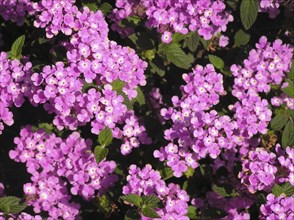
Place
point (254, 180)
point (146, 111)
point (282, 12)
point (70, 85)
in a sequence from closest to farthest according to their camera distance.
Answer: point (70, 85) → point (254, 180) → point (146, 111) → point (282, 12)

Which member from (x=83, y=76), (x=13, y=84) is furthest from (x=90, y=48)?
(x=13, y=84)

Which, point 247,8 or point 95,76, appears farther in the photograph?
point 247,8

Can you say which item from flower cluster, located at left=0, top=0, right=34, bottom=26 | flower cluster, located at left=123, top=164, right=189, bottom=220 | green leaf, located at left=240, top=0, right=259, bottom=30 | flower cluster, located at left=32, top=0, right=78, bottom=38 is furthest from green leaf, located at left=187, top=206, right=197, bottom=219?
flower cluster, located at left=0, top=0, right=34, bottom=26

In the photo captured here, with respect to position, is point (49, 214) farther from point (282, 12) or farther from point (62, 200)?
point (282, 12)

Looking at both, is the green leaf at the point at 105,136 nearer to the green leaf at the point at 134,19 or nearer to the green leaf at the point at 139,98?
the green leaf at the point at 139,98

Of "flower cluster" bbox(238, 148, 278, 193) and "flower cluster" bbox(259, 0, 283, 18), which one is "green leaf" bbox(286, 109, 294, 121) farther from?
"flower cluster" bbox(259, 0, 283, 18)

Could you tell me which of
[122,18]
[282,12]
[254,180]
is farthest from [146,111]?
[282,12]

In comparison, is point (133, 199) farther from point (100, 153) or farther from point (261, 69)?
point (261, 69)
